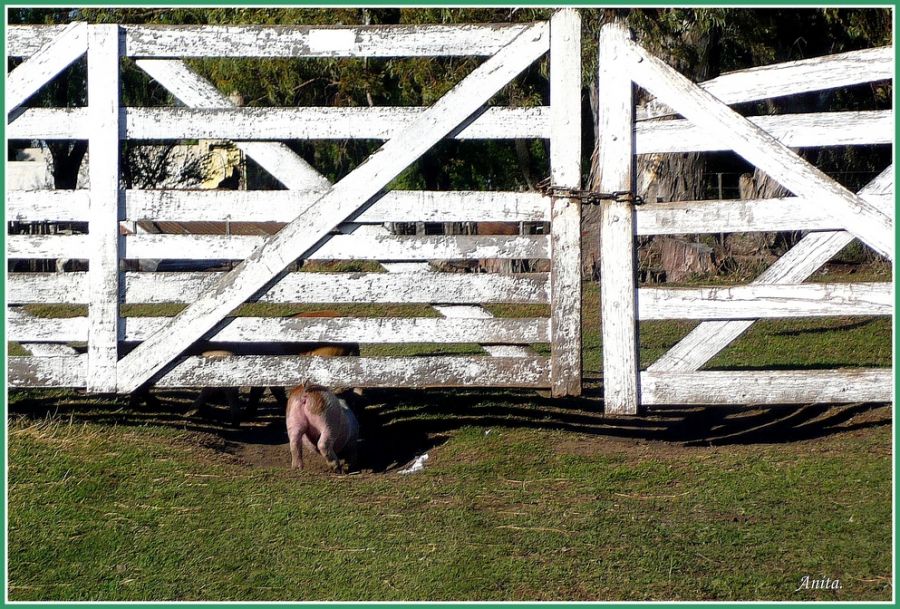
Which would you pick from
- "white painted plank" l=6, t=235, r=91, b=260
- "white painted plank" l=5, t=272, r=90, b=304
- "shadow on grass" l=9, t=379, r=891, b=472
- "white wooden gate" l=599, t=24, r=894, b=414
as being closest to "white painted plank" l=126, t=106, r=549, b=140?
"white wooden gate" l=599, t=24, r=894, b=414

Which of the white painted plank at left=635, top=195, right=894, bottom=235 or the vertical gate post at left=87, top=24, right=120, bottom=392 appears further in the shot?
the vertical gate post at left=87, top=24, right=120, bottom=392

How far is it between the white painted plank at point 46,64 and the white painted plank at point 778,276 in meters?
3.94

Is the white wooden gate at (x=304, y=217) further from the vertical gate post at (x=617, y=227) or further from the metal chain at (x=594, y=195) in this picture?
the vertical gate post at (x=617, y=227)

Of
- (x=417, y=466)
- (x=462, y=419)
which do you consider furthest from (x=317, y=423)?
(x=462, y=419)

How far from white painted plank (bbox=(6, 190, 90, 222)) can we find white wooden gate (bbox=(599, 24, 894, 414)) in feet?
10.2

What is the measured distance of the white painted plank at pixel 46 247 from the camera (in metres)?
5.96

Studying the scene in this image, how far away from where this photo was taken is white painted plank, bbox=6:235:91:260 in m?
5.96

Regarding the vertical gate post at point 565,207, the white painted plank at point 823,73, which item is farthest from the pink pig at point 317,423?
the white painted plank at point 823,73

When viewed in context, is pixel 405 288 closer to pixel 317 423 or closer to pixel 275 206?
pixel 275 206

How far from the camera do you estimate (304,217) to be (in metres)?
5.66

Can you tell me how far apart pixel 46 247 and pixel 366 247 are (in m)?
2.07

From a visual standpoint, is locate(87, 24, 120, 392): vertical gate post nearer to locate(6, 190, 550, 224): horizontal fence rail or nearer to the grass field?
locate(6, 190, 550, 224): horizontal fence rail

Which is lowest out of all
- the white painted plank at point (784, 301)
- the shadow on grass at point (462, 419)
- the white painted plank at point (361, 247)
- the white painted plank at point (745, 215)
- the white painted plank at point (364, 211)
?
the shadow on grass at point (462, 419)

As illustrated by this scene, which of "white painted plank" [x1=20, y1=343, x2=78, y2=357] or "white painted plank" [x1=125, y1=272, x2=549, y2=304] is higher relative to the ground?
"white painted plank" [x1=125, y1=272, x2=549, y2=304]
